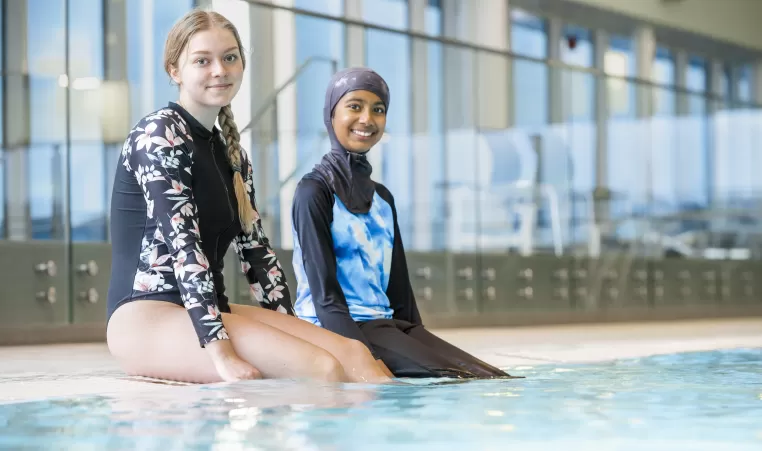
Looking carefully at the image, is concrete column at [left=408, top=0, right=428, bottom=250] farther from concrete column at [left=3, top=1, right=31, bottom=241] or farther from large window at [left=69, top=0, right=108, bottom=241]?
concrete column at [left=3, top=1, right=31, bottom=241]

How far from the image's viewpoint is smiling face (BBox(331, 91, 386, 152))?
13.5 ft

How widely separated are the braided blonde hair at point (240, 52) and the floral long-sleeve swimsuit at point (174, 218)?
0.03m

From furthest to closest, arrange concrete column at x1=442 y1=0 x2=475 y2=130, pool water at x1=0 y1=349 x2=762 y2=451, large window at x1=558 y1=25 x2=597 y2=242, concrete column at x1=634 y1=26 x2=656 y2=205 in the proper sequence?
concrete column at x1=634 y1=26 x2=656 y2=205, large window at x1=558 y1=25 x2=597 y2=242, concrete column at x1=442 y1=0 x2=475 y2=130, pool water at x1=0 y1=349 x2=762 y2=451

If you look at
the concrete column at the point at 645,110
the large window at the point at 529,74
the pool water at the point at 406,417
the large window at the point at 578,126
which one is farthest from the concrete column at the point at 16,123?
the concrete column at the point at 645,110

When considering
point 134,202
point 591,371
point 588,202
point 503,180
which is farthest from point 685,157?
point 134,202

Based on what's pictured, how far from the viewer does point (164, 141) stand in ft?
11.0

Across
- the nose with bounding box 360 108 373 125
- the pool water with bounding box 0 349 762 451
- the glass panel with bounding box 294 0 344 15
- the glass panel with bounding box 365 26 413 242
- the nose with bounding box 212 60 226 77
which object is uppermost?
the glass panel with bounding box 294 0 344 15

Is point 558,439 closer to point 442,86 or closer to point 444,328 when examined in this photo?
point 444,328

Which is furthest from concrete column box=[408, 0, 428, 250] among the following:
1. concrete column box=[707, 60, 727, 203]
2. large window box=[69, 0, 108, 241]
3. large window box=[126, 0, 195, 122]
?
concrete column box=[707, 60, 727, 203]

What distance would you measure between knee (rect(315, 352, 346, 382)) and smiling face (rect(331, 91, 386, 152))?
105cm

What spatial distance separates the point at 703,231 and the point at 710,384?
9.27 meters

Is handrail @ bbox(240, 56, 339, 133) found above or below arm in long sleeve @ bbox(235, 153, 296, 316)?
above

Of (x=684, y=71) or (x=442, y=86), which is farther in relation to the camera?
(x=684, y=71)

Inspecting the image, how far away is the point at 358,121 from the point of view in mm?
4098
